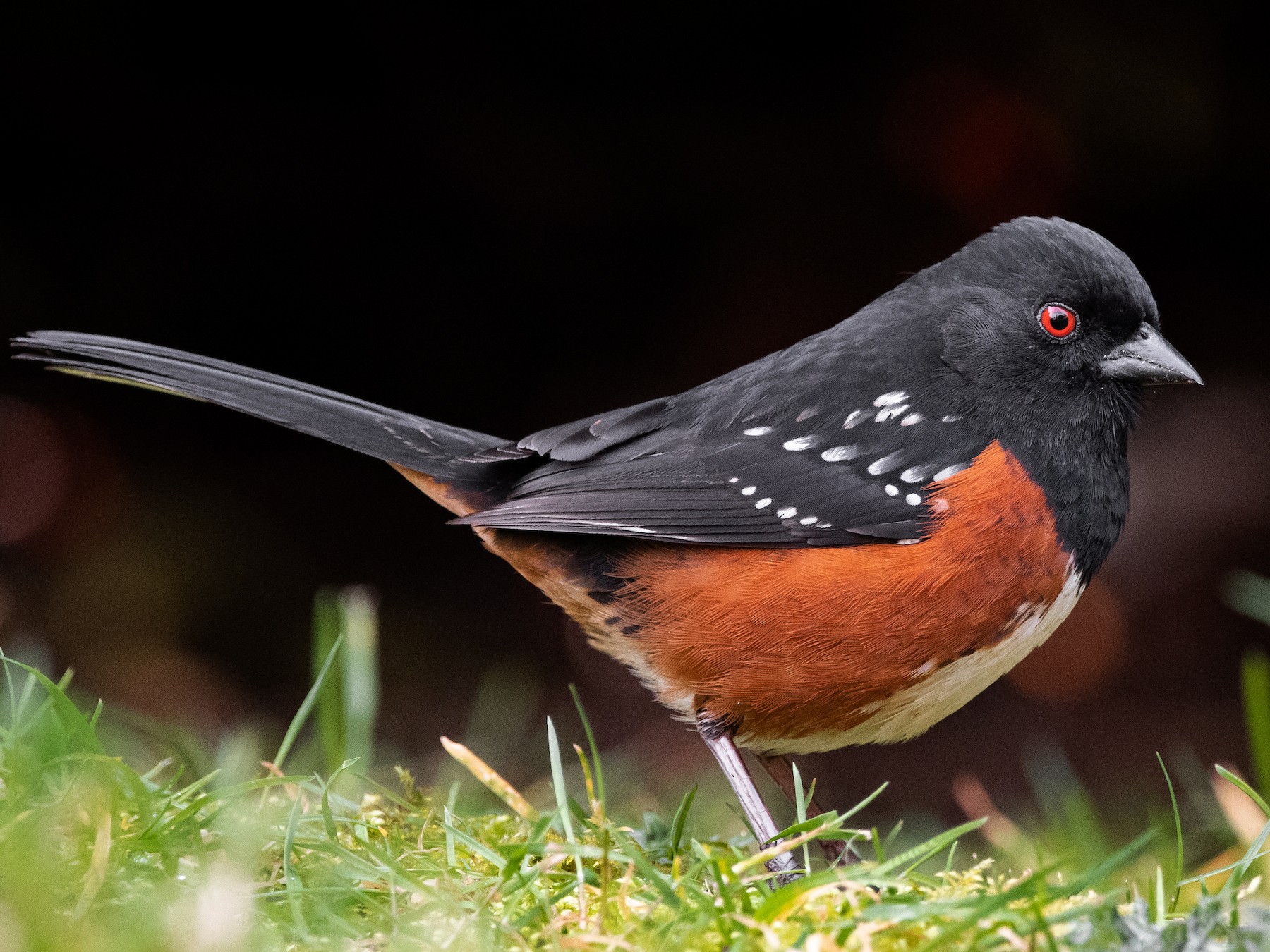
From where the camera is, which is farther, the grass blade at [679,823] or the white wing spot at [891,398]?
the white wing spot at [891,398]

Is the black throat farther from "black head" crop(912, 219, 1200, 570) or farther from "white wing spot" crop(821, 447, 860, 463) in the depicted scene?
"white wing spot" crop(821, 447, 860, 463)

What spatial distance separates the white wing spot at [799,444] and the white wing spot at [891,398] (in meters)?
0.15

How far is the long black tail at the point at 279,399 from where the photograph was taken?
2.37 metres

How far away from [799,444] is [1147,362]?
72cm

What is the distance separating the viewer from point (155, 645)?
3.82 meters

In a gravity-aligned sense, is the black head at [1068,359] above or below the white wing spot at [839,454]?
above

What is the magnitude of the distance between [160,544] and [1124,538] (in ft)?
11.0

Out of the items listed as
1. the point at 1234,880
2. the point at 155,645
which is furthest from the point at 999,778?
the point at 155,645

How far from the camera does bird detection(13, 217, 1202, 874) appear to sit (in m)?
2.07

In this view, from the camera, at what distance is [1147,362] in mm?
2262

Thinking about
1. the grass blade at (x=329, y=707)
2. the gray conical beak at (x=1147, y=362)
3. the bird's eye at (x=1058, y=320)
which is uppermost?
the bird's eye at (x=1058, y=320)

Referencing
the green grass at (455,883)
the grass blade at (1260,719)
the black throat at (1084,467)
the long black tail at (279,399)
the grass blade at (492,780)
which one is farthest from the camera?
the long black tail at (279,399)

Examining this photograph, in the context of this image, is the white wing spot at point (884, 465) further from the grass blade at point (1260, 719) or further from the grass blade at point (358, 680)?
the grass blade at point (358, 680)

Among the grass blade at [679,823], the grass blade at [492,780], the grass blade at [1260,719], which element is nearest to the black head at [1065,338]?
the grass blade at [1260,719]
